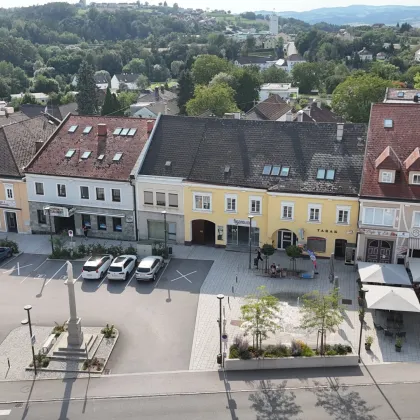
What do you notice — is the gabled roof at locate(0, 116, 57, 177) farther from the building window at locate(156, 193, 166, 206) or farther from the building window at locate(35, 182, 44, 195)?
the building window at locate(156, 193, 166, 206)

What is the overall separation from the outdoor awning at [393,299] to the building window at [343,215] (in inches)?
347

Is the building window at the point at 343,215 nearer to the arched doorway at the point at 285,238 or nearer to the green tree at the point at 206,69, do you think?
the arched doorway at the point at 285,238

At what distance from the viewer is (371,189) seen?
A: 1672 inches

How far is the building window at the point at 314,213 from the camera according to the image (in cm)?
4506

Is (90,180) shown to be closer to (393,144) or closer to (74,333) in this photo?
(74,333)

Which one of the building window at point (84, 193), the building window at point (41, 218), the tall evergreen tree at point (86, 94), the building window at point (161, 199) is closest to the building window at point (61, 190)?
the building window at point (84, 193)

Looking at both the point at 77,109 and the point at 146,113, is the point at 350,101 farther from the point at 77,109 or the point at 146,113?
the point at 77,109

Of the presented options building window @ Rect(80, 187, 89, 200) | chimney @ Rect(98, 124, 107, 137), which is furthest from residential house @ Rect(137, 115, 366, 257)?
chimney @ Rect(98, 124, 107, 137)

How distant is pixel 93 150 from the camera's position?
5262 cm

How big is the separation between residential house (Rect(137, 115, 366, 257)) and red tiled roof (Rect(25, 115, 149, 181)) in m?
2.02

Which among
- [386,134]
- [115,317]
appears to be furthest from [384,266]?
[115,317]

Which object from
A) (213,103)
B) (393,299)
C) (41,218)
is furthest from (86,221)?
(213,103)

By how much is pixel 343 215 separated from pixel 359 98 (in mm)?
50134

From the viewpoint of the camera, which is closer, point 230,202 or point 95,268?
point 95,268
